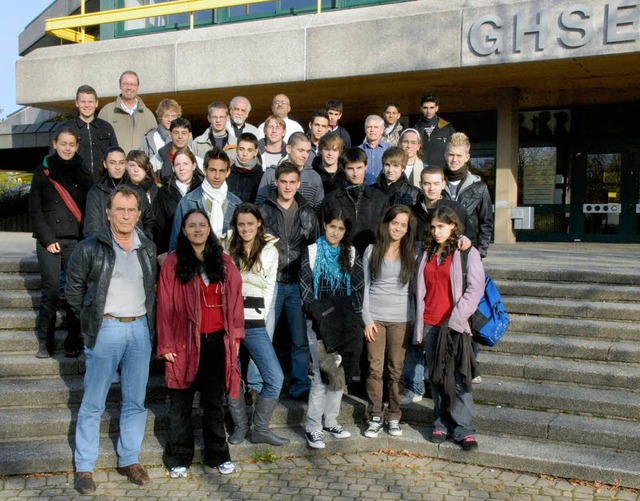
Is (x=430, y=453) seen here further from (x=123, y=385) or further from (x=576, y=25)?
(x=576, y=25)

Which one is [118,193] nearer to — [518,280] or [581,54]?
[518,280]

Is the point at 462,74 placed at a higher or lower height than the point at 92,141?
higher

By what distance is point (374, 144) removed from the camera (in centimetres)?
749

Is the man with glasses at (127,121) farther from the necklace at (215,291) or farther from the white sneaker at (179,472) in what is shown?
the white sneaker at (179,472)

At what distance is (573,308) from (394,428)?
251 cm

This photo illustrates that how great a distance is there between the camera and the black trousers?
500cm

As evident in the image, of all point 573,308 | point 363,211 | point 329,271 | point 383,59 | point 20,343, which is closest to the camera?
point 329,271

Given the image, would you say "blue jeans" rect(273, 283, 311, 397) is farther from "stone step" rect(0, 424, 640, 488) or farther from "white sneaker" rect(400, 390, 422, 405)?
"white sneaker" rect(400, 390, 422, 405)

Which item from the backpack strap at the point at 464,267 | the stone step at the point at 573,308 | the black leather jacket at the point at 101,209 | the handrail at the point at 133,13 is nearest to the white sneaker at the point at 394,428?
the backpack strap at the point at 464,267

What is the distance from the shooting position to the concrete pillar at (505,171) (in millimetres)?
14578

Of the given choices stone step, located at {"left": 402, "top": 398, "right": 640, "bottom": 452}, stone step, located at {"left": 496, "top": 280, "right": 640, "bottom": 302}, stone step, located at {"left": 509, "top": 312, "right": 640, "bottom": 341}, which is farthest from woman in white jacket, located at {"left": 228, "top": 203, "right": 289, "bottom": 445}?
stone step, located at {"left": 496, "top": 280, "right": 640, "bottom": 302}

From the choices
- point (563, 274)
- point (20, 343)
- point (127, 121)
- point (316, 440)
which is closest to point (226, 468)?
point (316, 440)

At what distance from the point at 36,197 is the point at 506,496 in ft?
14.9

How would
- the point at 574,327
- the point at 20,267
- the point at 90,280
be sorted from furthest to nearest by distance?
the point at 20,267 < the point at 574,327 < the point at 90,280
